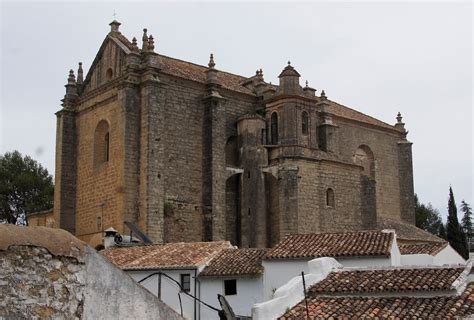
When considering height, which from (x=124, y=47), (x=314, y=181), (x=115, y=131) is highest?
(x=124, y=47)

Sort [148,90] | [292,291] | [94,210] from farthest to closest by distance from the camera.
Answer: [94,210] < [148,90] < [292,291]

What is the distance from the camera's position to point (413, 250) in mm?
22844

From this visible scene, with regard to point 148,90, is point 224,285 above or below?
below

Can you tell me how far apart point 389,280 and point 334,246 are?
550cm

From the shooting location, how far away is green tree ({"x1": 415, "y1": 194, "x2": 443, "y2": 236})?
58.9 metres

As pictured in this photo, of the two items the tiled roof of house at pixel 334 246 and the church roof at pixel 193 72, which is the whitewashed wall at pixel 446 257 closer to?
the tiled roof of house at pixel 334 246

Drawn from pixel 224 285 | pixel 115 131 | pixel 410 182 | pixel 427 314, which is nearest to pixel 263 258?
pixel 224 285

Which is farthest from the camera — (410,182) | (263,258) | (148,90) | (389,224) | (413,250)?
(410,182)

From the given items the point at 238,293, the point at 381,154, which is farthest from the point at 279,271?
the point at 381,154

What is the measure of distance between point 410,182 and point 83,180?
21.0 metres

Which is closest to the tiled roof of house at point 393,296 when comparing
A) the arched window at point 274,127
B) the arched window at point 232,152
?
the arched window at point 232,152

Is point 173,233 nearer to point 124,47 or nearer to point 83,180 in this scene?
point 83,180

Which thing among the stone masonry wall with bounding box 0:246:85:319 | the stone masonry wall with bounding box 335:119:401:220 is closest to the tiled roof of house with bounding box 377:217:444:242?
the stone masonry wall with bounding box 335:119:401:220

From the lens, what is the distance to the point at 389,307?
12148mm
